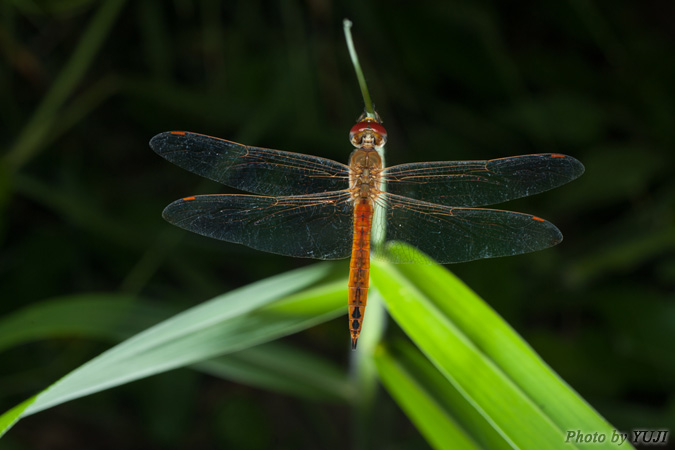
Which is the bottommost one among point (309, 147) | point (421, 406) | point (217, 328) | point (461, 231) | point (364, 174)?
point (421, 406)

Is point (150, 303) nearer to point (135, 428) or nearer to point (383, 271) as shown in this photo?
point (383, 271)

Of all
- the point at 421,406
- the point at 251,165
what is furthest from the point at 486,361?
the point at 251,165

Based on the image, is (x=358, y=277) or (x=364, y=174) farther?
(x=364, y=174)

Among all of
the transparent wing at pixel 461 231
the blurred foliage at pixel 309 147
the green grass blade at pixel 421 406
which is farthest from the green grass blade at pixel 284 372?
the blurred foliage at pixel 309 147

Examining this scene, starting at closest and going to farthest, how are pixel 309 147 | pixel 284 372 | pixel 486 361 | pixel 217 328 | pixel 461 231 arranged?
pixel 486 361 < pixel 217 328 < pixel 461 231 < pixel 284 372 < pixel 309 147

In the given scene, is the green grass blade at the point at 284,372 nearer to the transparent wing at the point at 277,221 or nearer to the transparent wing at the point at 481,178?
the transparent wing at the point at 277,221

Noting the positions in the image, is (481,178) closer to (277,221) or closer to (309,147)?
(277,221)

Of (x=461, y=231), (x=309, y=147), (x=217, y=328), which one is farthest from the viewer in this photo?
(x=309, y=147)
